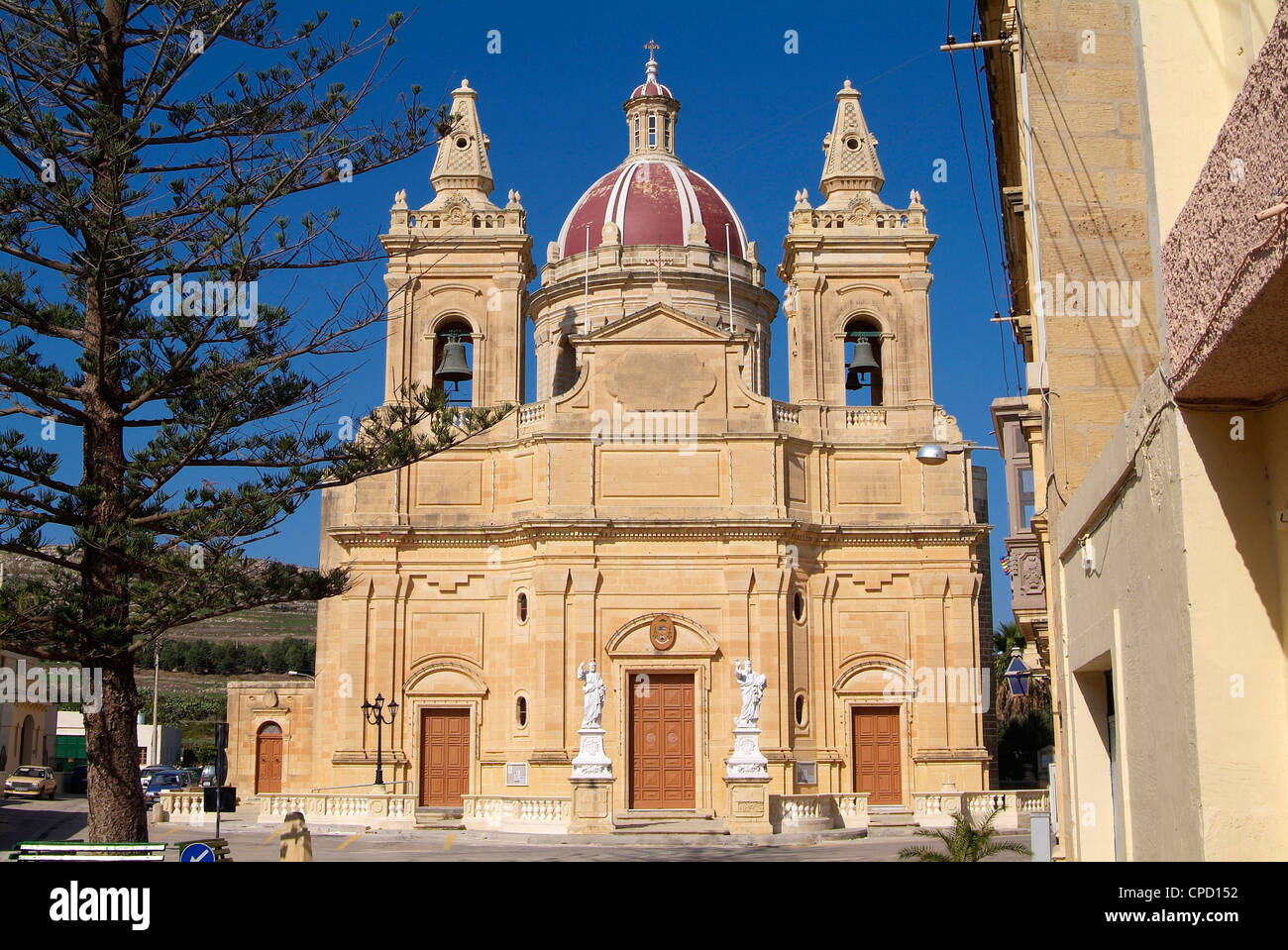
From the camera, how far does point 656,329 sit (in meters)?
35.8

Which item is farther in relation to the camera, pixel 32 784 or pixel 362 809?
pixel 32 784

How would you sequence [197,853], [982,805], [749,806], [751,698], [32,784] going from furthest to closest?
[32,784] → [982,805] → [751,698] → [749,806] → [197,853]

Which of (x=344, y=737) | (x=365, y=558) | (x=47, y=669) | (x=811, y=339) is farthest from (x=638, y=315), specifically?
(x=47, y=669)

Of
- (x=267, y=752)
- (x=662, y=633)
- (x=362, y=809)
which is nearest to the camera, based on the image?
(x=362, y=809)

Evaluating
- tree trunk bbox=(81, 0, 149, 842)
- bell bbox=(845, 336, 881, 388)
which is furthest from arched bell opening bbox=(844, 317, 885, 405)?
tree trunk bbox=(81, 0, 149, 842)

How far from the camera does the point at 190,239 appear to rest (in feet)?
51.3

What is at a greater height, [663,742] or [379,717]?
[379,717]

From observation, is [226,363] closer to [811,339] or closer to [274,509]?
[274,509]

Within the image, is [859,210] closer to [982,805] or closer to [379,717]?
[982,805]

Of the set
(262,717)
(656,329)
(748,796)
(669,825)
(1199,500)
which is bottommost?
(669,825)

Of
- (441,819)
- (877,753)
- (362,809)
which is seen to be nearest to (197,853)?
(362,809)

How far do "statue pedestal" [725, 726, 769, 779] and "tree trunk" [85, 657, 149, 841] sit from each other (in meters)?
15.6

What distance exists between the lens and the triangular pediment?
117 ft

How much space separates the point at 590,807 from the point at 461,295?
14960 mm
